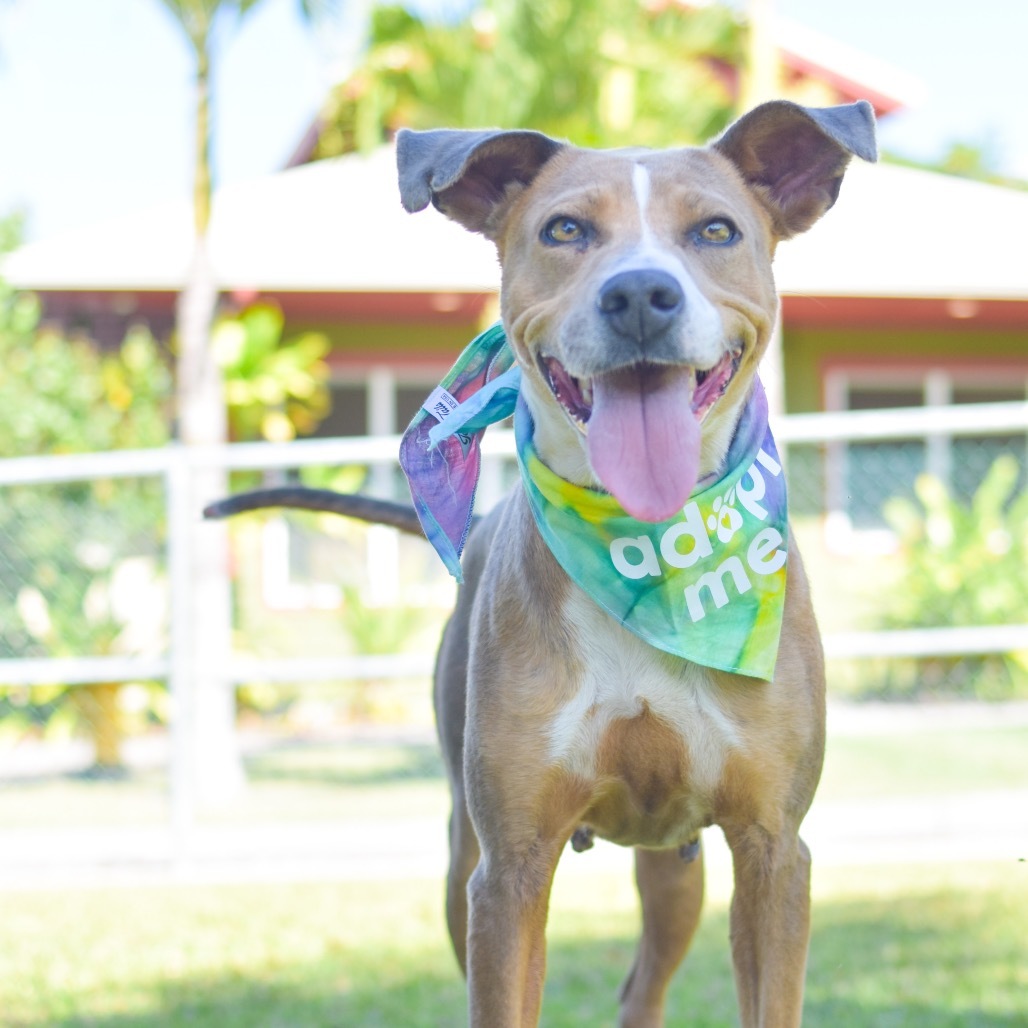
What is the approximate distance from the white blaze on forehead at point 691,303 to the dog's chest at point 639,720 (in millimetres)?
668

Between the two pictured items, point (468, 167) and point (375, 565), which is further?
point (375, 565)

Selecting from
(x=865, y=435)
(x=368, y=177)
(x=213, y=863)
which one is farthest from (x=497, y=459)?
(x=368, y=177)

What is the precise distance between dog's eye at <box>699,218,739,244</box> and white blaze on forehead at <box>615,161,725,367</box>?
5.2 inches

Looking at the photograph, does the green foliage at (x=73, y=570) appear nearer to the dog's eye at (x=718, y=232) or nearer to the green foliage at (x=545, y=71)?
the green foliage at (x=545, y=71)

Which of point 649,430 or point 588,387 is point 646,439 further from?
point 588,387

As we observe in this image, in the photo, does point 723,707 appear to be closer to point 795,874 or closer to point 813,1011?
point 795,874

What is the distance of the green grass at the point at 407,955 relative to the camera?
574 centimetres

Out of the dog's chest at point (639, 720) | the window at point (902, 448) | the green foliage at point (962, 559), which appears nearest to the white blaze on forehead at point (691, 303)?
the dog's chest at point (639, 720)

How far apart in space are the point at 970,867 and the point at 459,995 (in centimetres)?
330

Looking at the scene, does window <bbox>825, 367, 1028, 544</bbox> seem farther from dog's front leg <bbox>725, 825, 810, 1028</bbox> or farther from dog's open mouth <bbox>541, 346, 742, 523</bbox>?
dog's open mouth <bbox>541, 346, 742, 523</bbox>

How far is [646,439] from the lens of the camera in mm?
3143

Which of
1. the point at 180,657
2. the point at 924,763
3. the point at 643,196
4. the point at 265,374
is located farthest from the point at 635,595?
the point at 265,374

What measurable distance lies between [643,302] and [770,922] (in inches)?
54.8

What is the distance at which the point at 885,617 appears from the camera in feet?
44.5
